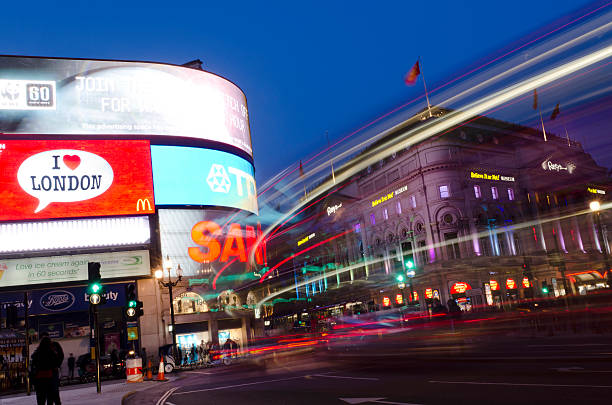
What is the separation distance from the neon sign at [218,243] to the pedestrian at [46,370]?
32.2 m

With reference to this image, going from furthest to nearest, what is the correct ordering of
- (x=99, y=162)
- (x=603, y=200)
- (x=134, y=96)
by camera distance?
(x=603, y=200) → (x=134, y=96) → (x=99, y=162)

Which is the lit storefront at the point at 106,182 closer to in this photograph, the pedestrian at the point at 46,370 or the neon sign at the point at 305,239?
the pedestrian at the point at 46,370

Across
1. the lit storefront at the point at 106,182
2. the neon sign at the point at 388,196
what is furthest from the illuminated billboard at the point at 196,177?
the neon sign at the point at 388,196

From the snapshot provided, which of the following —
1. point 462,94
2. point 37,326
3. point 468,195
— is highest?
point 462,94

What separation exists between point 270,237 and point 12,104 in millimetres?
82178

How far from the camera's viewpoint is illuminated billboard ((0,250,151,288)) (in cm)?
3666

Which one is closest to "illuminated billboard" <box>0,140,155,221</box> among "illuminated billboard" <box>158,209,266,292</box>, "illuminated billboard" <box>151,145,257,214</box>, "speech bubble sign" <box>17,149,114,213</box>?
"speech bubble sign" <box>17,149,114,213</box>

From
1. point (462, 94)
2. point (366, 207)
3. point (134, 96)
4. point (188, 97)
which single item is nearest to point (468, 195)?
point (366, 207)

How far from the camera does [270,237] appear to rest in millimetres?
120625

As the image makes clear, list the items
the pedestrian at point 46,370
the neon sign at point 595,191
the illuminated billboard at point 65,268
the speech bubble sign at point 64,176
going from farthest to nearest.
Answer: the neon sign at point 595,191, the speech bubble sign at point 64,176, the illuminated billboard at point 65,268, the pedestrian at point 46,370

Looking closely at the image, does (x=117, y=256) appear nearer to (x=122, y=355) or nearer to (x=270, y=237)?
(x=122, y=355)

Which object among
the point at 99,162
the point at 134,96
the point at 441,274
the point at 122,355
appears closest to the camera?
the point at 122,355

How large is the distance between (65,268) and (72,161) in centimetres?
865

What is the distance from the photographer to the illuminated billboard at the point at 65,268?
36.7 metres
